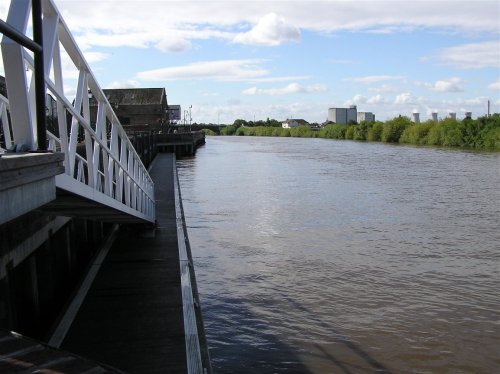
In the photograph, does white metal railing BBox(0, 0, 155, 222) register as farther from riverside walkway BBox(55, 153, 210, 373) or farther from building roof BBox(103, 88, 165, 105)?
building roof BBox(103, 88, 165, 105)

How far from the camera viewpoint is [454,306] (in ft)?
31.2

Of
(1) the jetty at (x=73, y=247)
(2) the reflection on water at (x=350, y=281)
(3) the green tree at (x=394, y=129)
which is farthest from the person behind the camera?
(3) the green tree at (x=394, y=129)

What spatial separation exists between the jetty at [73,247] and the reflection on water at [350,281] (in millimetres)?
1086

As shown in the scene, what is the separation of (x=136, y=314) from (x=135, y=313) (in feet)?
0.18

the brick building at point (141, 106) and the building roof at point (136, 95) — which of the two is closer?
the brick building at point (141, 106)

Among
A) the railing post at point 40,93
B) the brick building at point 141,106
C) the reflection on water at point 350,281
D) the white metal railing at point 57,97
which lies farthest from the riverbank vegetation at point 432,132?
the railing post at point 40,93

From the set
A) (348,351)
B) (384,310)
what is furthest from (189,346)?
(384,310)

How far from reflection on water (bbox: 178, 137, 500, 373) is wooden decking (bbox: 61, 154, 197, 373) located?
0.88 m

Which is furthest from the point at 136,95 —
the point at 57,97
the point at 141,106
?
the point at 57,97

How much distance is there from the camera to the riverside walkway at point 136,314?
20.3 ft

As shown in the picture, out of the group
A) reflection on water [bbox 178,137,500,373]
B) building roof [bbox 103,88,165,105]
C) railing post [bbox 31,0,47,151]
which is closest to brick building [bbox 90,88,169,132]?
building roof [bbox 103,88,165,105]

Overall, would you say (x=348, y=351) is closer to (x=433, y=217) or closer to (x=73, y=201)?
(x=73, y=201)

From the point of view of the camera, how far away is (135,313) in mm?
7641

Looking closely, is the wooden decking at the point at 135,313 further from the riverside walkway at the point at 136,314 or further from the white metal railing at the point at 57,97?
the white metal railing at the point at 57,97
